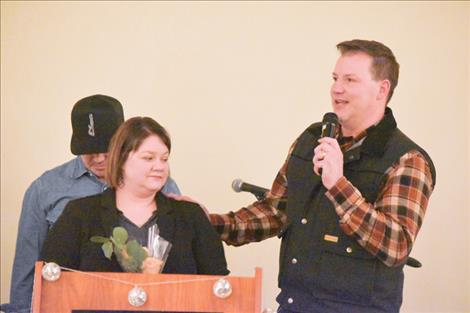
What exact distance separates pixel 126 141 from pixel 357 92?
28.3 inches

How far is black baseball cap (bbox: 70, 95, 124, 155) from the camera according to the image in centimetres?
243

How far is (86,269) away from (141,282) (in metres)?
0.32

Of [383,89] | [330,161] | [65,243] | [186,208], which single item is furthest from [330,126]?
[65,243]

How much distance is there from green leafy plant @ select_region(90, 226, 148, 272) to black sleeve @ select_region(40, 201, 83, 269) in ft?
0.43

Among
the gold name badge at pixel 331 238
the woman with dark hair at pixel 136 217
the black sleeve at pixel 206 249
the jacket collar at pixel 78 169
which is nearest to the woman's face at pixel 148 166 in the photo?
the woman with dark hair at pixel 136 217

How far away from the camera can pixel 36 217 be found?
2449 mm

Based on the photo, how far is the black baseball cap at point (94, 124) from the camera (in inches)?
95.7

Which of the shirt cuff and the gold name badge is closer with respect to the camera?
the shirt cuff

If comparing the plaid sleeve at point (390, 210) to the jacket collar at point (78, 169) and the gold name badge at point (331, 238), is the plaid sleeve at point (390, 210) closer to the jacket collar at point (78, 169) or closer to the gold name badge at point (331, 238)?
the gold name badge at point (331, 238)

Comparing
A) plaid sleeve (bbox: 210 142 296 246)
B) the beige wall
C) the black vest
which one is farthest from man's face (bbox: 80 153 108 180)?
the beige wall

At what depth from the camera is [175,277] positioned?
1772 mm

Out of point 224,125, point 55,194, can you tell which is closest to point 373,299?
point 55,194

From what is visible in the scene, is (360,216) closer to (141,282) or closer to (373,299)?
(373,299)

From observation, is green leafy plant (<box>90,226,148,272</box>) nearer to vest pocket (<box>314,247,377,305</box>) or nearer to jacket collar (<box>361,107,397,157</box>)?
vest pocket (<box>314,247,377,305</box>)
